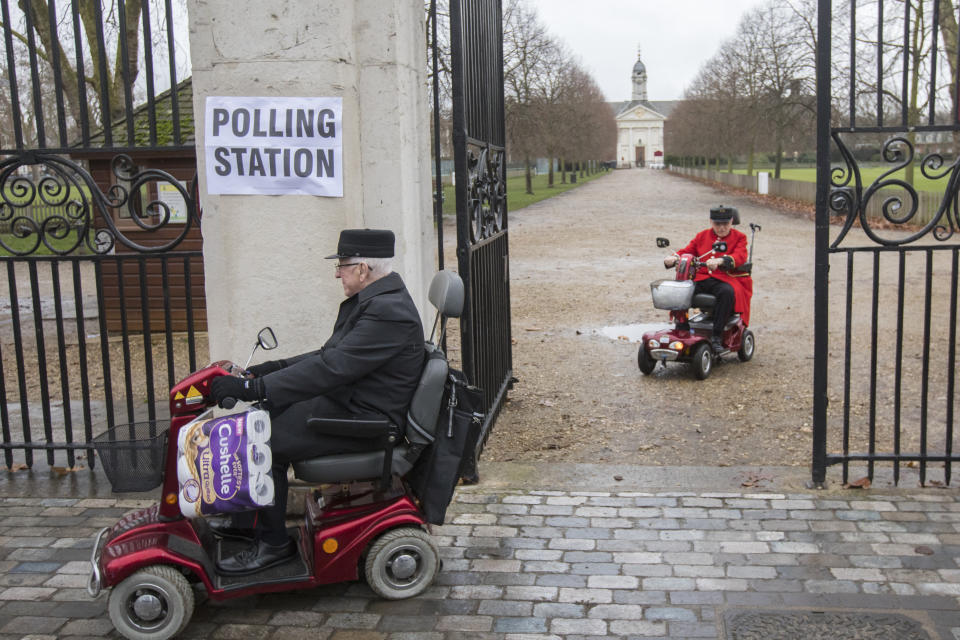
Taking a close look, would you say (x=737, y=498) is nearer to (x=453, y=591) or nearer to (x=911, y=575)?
(x=911, y=575)

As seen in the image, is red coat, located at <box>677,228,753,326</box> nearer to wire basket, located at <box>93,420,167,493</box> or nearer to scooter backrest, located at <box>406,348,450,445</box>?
scooter backrest, located at <box>406,348,450,445</box>

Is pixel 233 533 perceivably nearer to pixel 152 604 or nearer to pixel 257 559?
pixel 257 559

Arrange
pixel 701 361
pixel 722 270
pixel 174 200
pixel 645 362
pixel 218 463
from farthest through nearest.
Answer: pixel 174 200
pixel 722 270
pixel 645 362
pixel 701 361
pixel 218 463

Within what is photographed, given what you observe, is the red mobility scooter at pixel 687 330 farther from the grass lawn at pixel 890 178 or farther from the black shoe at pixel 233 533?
the black shoe at pixel 233 533

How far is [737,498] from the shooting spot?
5367 mm

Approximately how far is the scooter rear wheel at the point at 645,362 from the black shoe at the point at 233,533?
5541 mm

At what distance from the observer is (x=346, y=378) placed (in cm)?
395

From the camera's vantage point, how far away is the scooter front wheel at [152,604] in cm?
379

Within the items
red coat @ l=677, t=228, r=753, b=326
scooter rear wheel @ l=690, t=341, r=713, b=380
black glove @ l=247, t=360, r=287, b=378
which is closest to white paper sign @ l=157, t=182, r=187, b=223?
red coat @ l=677, t=228, r=753, b=326

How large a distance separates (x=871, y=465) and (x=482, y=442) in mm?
2383

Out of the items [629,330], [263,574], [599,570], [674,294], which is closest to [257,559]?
[263,574]

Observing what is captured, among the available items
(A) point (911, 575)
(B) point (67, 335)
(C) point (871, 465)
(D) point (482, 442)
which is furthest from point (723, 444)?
(B) point (67, 335)

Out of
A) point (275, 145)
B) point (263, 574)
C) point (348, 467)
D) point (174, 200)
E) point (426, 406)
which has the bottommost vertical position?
point (263, 574)

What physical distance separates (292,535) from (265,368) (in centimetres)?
82
